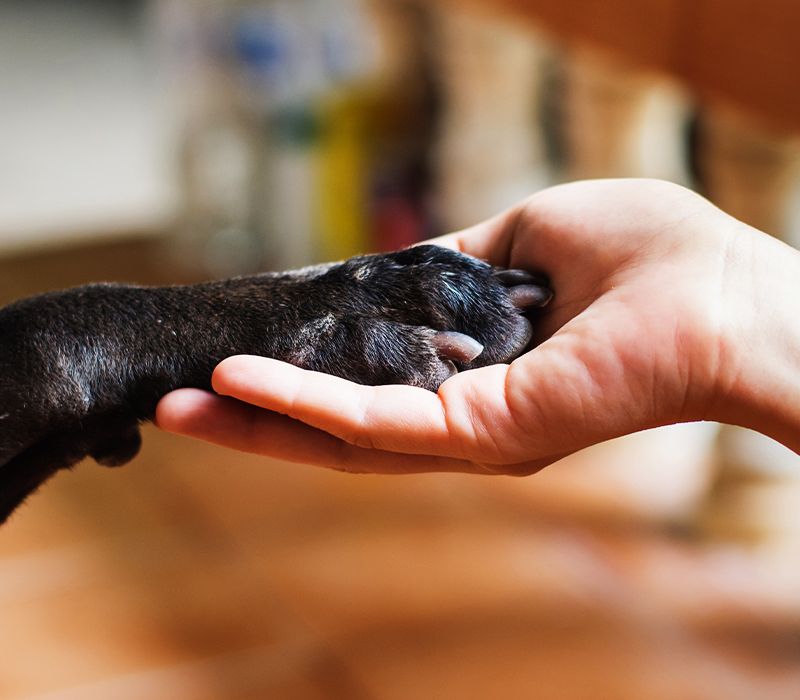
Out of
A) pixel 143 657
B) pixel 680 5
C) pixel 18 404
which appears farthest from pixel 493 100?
pixel 18 404

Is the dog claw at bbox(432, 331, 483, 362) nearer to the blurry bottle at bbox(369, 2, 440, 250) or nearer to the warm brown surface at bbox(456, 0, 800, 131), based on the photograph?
the warm brown surface at bbox(456, 0, 800, 131)

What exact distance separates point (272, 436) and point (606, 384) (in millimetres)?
265

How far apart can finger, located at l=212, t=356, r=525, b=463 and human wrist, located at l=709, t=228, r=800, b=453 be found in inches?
6.5

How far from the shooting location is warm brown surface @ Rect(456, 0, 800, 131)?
120cm

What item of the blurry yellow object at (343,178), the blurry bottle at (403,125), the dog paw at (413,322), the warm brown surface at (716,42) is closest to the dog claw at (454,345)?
the dog paw at (413,322)

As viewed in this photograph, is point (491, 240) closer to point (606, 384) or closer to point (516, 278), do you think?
point (516, 278)

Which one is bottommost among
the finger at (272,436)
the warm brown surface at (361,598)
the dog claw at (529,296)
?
the warm brown surface at (361,598)

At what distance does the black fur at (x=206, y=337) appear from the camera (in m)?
0.80

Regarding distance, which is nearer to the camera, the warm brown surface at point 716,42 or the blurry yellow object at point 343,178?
the warm brown surface at point 716,42

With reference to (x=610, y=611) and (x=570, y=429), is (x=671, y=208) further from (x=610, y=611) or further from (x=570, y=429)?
(x=610, y=611)

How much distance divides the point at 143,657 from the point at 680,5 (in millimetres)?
1136

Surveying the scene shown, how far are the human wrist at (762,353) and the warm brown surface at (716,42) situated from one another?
0.45 m

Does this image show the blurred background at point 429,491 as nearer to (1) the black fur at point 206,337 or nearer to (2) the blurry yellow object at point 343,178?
(2) the blurry yellow object at point 343,178

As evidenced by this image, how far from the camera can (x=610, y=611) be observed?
1617mm
